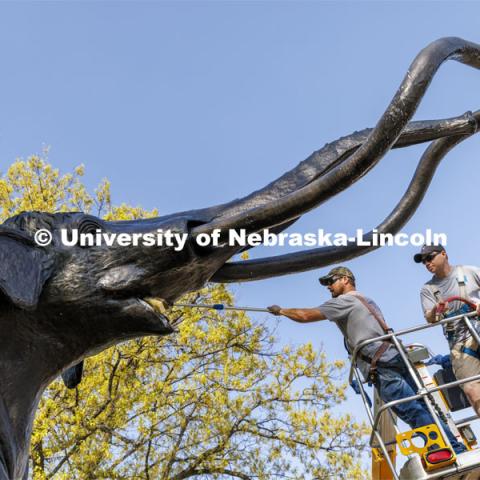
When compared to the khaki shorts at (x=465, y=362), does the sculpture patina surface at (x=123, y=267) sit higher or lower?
higher

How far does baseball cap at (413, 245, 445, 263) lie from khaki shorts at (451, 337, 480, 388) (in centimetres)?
79

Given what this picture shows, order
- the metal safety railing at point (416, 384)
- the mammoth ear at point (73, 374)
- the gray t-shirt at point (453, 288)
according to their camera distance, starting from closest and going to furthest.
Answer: the mammoth ear at point (73, 374) < the metal safety railing at point (416, 384) < the gray t-shirt at point (453, 288)

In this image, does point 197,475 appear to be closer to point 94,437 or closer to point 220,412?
point 220,412

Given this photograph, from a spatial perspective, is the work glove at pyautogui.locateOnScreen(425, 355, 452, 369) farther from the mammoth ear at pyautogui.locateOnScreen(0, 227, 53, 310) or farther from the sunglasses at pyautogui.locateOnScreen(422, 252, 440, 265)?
the mammoth ear at pyautogui.locateOnScreen(0, 227, 53, 310)

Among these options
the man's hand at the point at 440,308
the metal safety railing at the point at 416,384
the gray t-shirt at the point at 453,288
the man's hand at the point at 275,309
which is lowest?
the metal safety railing at the point at 416,384

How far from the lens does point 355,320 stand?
183 inches

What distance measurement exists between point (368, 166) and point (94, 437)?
10.1 meters

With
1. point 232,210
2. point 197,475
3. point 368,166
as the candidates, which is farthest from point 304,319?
point 197,475

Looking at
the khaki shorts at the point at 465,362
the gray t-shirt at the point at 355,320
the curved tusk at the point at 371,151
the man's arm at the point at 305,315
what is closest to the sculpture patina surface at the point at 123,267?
the curved tusk at the point at 371,151

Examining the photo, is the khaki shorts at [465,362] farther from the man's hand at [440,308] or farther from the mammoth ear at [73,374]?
the mammoth ear at [73,374]

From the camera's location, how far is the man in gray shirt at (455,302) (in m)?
4.12

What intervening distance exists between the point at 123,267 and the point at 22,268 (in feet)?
1.08

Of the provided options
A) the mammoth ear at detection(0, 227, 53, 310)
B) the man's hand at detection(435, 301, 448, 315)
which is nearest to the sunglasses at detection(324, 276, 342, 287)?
the man's hand at detection(435, 301, 448, 315)

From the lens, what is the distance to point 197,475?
11.8 meters
